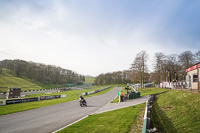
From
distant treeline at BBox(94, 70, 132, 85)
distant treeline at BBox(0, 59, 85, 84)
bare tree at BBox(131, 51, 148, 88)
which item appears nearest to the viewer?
bare tree at BBox(131, 51, 148, 88)

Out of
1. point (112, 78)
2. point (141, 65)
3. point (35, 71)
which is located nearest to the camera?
point (141, 65)

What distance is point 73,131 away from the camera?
7.18 m

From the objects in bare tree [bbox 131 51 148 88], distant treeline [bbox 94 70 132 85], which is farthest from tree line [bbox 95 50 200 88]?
distant treeline [bbox 94 70 132 85]

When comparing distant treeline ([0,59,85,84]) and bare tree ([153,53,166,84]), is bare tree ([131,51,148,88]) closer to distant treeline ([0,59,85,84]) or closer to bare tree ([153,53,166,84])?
bare tree ([153,53,166,84])

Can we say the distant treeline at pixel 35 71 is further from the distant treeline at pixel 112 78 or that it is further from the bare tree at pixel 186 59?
the bare tree at pixel 186 59

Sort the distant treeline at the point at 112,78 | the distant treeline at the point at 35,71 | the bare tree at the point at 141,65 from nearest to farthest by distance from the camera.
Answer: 1. the bare tree at the point at 141,65
2. the distant treeline at the point at 35,71
3. the distant treeline at the point at 112,78

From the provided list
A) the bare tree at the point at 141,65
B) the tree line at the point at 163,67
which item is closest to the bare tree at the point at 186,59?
the tree line at the point at 163,67

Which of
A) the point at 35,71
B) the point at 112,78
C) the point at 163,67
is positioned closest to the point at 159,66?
the point at 163,67

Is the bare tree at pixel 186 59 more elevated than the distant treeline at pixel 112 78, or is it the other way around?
the bare tree at pixel 186 59

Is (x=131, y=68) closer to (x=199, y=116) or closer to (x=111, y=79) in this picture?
(x=199, y=116)

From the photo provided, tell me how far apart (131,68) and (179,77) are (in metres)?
19.3

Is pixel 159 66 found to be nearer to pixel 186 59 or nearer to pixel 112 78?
pixel 186 59

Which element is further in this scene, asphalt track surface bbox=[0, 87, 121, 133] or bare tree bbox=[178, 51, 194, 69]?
bare tree bbox=[178, 51, 194, 69]

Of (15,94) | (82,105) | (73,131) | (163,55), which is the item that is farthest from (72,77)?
(73,131)
